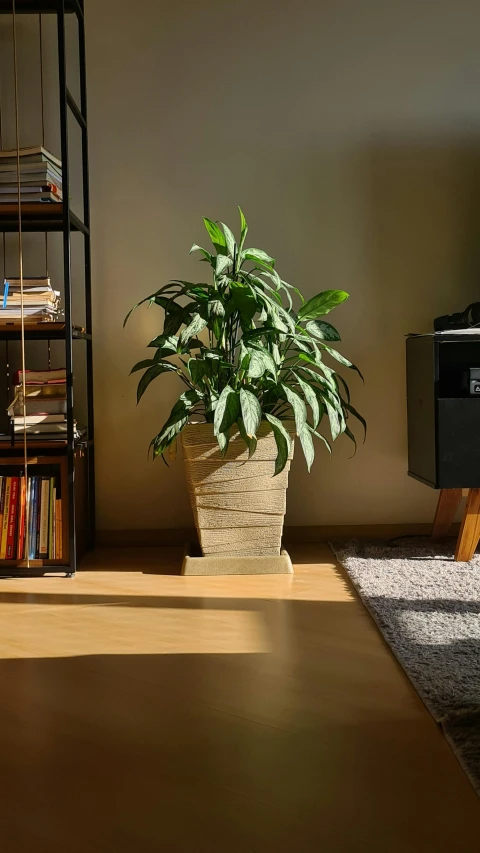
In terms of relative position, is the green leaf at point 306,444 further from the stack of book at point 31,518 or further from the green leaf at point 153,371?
the stack of book at point 31,518

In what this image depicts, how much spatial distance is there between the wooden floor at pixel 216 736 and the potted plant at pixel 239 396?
40 centimetres

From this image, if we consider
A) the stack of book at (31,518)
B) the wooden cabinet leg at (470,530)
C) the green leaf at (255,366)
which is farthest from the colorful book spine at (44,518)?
the wooden cabinet leg at (470,530)

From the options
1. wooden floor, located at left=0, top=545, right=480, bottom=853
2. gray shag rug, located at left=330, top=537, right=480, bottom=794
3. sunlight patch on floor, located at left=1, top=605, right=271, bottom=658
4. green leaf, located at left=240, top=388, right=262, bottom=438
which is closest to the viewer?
wooden floor, located at left=0, top=545, right=480, bottom=853

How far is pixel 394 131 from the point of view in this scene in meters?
3.13

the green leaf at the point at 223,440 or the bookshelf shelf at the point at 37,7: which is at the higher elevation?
the bookshelf shelf at the point at 37,7

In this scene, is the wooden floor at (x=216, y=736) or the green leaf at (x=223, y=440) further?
the green leaf at (x=223, y=440)

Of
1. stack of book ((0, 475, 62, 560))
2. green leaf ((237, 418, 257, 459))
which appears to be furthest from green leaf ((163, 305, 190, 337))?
stack of book ((0, 475, 62, 560))

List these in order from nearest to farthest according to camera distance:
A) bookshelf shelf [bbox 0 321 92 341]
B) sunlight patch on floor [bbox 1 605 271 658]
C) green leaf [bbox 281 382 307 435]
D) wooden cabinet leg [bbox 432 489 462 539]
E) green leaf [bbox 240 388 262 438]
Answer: sunlight patch on floor [bbox 1 605 271 658] → green leaf [bbox 240 388 262 438] → green leaf [bbox 281 382 307 435] → bookshelf shelf [bbox 0 321 92 341] → wooden cabinet leg [bbox 432 489 462 539]

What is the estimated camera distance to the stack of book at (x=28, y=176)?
265 centimetres

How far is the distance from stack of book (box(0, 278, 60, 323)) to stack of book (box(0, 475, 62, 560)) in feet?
1.61

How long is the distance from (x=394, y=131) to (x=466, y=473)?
1270mm

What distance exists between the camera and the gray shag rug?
1.50 m

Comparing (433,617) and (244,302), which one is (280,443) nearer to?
(244,302)

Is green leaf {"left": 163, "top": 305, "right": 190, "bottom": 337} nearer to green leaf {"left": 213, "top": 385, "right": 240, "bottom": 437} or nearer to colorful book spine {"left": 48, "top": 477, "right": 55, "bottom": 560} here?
green leaf {"left": 213, "top": 385, "right": 240, "bottom": 437}
